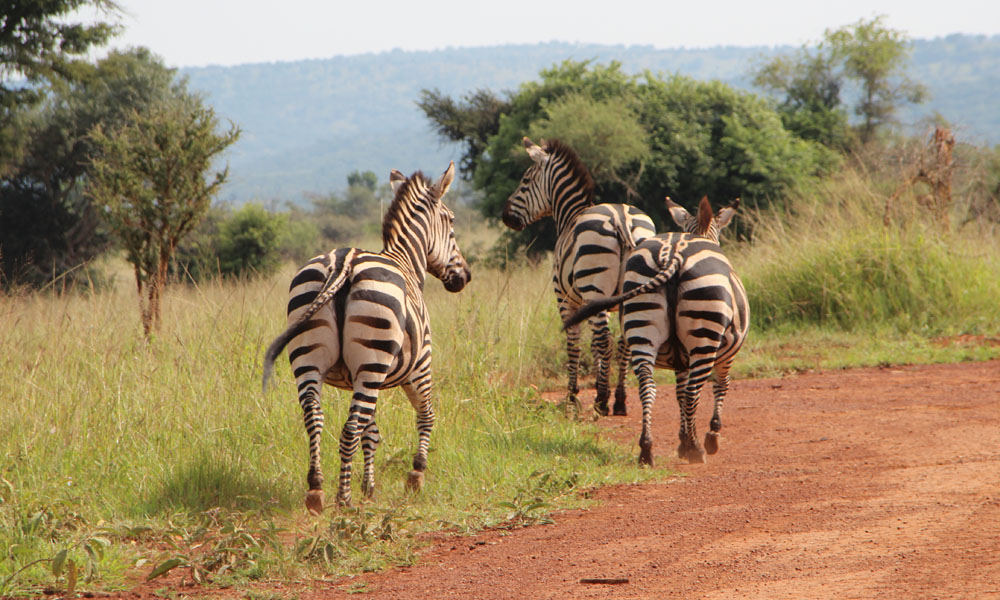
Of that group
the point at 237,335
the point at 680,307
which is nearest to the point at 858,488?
the point at 680,307

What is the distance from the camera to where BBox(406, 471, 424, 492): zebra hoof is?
5727mm

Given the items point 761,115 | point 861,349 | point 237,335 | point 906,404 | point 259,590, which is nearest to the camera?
point 259,590

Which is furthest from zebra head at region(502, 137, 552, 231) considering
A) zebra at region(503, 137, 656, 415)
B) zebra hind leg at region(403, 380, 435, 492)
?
zebra hind leg at region(403, 380, 435, 492)

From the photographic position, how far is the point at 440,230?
6.56 meters

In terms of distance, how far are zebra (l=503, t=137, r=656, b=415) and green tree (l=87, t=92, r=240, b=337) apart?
13.2 feet

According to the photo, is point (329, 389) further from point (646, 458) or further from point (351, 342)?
point (646, 458)

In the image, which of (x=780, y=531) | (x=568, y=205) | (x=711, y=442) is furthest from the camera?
(x=568, y=205)

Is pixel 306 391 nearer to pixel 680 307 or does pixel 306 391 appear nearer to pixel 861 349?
pixel 680 307

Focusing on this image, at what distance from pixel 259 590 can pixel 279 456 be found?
199cm

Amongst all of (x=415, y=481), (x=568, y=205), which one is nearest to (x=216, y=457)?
(x=415, y=481)

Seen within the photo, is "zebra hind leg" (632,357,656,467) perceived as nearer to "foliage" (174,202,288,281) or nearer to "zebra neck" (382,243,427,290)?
"zebra neck" (382,243,427,290)

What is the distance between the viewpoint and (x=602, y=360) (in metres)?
8.39

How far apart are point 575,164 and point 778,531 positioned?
191 inches

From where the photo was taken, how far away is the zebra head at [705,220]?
710 centimetres
